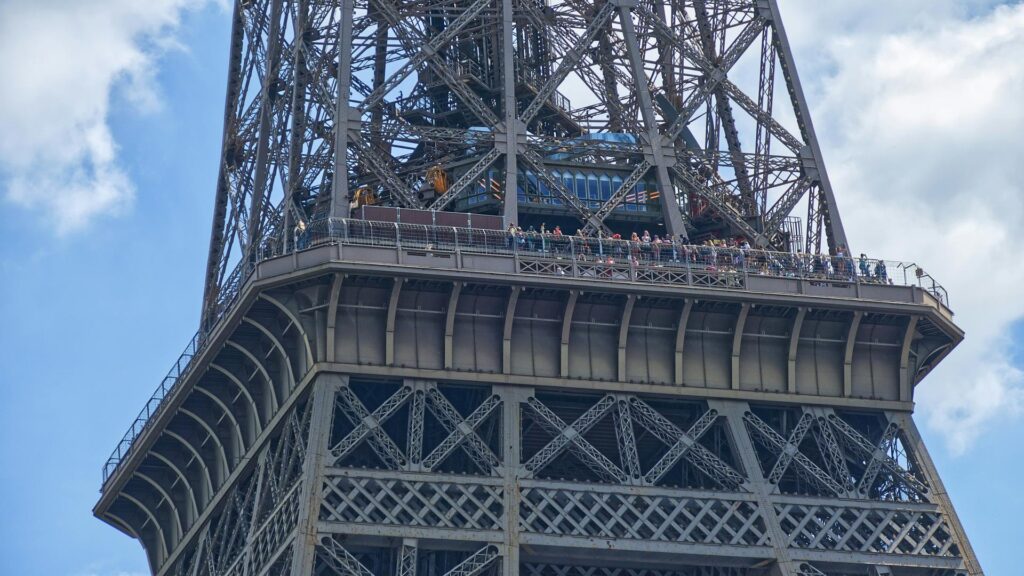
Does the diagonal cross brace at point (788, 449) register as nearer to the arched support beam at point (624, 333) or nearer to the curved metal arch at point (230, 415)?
the arched support beam at point (624, 333)

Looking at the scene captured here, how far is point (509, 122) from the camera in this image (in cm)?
7975

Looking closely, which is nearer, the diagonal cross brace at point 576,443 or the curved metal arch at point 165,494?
the diagonal cross brace at point 576,443

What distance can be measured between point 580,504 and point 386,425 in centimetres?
667

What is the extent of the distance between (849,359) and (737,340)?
11.0ft

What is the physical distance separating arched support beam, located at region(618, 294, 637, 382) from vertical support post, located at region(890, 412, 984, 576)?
8.03 meters

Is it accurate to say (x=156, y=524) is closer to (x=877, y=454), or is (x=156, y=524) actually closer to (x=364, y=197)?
(x=364, y=197)

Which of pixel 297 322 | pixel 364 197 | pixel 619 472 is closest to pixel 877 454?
pixel 619 472

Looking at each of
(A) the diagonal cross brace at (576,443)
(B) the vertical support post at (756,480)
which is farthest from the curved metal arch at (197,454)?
(B) the vertical support post at (756,480)

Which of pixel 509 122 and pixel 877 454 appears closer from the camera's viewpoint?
pixel 877 454

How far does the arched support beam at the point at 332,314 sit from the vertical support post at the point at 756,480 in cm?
1080

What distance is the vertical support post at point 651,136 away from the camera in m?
78.4

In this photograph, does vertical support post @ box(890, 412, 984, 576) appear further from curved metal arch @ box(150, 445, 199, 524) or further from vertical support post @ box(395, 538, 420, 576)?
curved metal arch @ box(150, 445, 199, 524)

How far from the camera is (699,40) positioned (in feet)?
285

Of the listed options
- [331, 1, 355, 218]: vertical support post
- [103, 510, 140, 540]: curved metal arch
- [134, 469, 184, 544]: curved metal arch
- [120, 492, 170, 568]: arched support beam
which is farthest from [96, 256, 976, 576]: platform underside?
[103, 510, 140, 540]: curved metal arch
